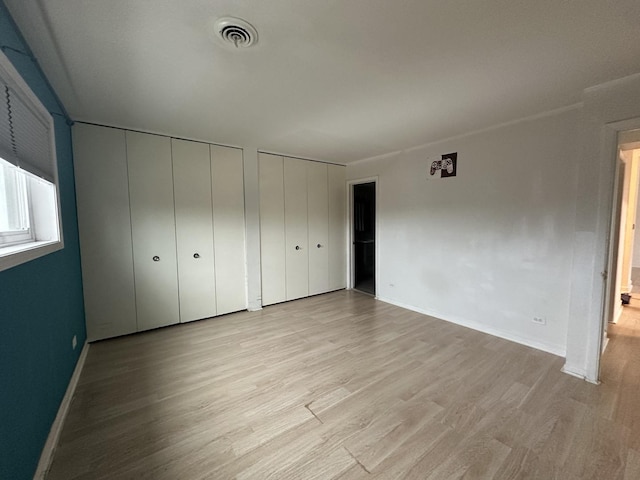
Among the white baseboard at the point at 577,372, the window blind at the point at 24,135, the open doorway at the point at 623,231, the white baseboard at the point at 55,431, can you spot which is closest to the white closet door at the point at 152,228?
the white baseboard at the point at 55,431

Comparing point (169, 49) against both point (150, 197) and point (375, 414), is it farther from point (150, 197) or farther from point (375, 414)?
point (375, 414)

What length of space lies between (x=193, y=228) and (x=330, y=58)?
109 inches

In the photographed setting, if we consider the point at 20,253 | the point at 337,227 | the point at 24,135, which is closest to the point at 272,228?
the point at 337,227

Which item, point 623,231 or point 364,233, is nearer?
point 623,231

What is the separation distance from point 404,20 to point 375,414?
8.23 ft

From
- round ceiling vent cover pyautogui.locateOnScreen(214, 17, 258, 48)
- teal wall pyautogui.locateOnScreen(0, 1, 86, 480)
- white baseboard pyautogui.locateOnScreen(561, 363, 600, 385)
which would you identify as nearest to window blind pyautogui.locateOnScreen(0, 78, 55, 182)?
teal wall pyautogui.locateOnScreen(0, 1, 86, 480)

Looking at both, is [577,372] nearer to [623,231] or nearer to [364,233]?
[623,231]

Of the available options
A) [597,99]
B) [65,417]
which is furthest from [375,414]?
[597,99]

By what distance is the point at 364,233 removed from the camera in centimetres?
632

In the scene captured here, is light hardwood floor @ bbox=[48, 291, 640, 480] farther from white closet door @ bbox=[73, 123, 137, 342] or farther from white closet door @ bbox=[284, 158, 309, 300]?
white closet door @ bbox=[284, 158, 309, 300]

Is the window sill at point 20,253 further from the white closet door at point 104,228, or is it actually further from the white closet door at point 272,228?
the white closet door at point 272,228

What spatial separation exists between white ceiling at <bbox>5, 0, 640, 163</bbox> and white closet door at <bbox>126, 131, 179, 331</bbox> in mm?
402

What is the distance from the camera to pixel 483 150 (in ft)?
10.4

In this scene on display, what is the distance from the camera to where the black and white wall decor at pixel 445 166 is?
3.46m
